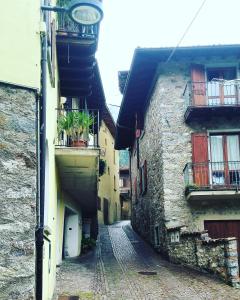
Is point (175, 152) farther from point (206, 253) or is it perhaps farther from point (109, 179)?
point (109, 179)

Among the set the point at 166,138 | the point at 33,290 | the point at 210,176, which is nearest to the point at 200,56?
the point at 166,138

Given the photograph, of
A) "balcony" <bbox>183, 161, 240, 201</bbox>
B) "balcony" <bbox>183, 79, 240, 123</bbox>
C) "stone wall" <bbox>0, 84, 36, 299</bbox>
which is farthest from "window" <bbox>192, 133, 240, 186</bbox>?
"stone wall" <bbox>0, 84, 36, 299</bbox>

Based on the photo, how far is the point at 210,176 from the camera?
558 inches

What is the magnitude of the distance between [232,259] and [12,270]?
759 cm

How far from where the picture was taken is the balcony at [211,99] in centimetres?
1409

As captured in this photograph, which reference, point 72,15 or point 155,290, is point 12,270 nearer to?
point 72,15

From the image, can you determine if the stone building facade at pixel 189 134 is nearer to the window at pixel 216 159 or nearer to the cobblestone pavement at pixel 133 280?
the window at pixel 216 159

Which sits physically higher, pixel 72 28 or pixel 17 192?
pixel 72 28

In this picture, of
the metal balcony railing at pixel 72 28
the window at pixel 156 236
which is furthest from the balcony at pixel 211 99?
the metal balcony railing at pixel 72 28

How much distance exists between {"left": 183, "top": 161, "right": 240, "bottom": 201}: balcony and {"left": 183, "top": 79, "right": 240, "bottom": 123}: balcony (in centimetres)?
166

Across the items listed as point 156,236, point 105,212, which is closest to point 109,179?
point 105,212

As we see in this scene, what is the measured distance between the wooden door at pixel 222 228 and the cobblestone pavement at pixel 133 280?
5.96 ft

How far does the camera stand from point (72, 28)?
10.2m

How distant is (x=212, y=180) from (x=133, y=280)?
16.5 feet
